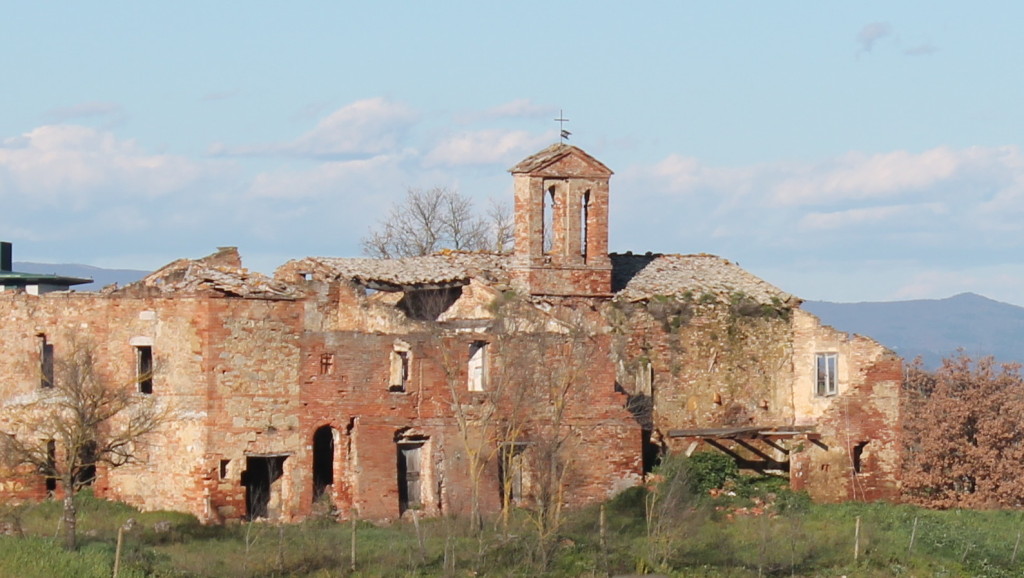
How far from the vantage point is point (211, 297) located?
33.6 metres

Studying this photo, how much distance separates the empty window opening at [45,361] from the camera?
Result: 114 feet

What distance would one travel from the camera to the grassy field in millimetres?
28516

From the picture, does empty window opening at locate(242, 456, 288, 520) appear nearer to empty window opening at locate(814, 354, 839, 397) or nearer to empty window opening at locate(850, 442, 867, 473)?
empty window opening at locate(814, 354, 839, 397)

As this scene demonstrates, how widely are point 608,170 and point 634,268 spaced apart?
97.3 inches

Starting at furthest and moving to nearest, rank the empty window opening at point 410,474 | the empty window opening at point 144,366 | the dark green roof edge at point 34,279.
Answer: the dark green roof edge at point 34,279 < the empty window opening at point 410,474 < the empty window opening at point 144,366

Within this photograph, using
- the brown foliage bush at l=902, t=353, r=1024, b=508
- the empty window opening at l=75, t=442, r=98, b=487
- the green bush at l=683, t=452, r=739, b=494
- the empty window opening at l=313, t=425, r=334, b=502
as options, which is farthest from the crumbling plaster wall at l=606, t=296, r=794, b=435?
the empty window opening at l=75, t=442, r=98, b=487

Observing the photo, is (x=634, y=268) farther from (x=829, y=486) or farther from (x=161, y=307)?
(x=161, y=307)

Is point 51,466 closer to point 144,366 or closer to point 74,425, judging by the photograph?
point 74,425

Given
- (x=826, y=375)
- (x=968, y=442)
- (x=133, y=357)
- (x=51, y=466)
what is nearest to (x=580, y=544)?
(x=51, y=466)

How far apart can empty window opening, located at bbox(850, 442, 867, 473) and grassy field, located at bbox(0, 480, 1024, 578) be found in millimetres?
1913

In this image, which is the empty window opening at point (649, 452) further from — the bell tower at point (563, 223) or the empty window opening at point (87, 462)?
the empty window opening at point (87, 462)

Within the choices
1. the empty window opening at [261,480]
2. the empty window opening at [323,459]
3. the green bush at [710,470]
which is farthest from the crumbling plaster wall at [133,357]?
the green bush at [710,470]

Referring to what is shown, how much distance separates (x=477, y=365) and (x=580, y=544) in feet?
21.0

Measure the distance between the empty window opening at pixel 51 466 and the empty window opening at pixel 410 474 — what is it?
6.56 meters
